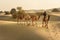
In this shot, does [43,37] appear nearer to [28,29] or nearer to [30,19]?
[28,29]

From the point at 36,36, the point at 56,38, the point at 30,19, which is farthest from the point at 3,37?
the point at 30,19

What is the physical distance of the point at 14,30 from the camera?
56.5 feet

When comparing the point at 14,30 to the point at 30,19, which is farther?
the point at 30,19

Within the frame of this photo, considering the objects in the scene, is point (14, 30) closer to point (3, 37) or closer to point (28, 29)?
point (28, 29)

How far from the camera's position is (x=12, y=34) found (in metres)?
15.9

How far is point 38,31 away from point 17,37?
2567 millimetres

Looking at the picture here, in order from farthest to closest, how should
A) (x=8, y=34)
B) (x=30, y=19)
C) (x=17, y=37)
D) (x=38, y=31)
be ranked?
1. (x=30, y=19)
2. (x=38, y=31)
3. (x=8, y=34)
4. (x=17, y=37)

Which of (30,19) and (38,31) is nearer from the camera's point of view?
(38,31)

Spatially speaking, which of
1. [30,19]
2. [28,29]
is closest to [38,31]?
[28,29]

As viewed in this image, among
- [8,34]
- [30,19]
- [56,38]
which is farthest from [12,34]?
[30,19]

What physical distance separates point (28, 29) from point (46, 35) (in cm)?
215

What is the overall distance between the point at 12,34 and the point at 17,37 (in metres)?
1.02

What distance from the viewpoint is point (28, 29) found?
1755 centimetres

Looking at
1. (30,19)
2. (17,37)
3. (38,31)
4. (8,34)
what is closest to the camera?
(17,37)
